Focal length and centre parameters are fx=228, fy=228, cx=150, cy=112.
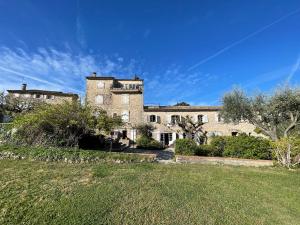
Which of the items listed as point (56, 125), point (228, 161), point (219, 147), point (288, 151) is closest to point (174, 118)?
point (219, 147)

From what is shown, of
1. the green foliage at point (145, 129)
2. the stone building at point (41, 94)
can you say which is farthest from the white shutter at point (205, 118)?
the stone building at point (41, 94)

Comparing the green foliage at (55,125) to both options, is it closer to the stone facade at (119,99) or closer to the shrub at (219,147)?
the shrub at (219,147)

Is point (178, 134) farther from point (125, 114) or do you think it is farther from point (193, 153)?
point (193, 153)

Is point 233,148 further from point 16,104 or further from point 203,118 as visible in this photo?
point 16,104

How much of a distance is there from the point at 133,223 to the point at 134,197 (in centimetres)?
136

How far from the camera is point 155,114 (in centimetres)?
3259

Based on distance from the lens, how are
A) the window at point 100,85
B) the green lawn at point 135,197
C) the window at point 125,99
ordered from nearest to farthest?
the green lawn at point 135,197 < the window at point 125,99 < the window at point 100,85

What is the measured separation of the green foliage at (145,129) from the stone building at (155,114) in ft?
1.66

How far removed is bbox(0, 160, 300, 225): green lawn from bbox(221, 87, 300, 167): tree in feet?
29.7

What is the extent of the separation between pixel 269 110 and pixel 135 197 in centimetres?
1471

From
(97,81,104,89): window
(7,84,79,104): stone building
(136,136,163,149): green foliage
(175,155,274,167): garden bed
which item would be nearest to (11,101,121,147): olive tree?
(175,155,274,167): garden bed

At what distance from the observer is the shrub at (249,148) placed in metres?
15.5

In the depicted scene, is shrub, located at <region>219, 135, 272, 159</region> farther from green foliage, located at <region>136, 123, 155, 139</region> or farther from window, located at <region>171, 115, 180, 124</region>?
green foliage, located at <region>136, 123, 155, 139</region>

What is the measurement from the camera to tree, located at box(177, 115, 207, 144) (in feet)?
96.6
